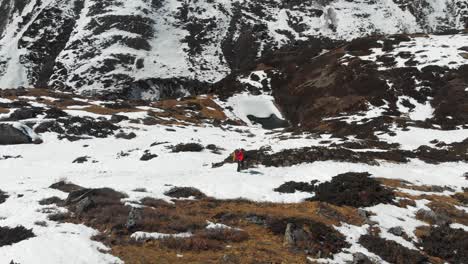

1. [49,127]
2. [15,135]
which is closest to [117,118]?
[49,127]

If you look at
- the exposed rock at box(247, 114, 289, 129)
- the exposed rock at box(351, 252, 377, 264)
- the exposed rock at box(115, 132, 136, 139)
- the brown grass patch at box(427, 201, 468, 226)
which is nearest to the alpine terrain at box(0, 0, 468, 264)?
the exposed rock at box(351, 252, 377, 264)

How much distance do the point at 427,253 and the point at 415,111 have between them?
59193mm

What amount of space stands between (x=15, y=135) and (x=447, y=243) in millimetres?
40529

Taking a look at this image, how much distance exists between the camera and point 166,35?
591 feet

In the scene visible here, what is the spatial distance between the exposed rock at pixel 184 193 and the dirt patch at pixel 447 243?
10.6 m

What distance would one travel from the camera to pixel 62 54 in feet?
565

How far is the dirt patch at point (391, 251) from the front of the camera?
1605 cm

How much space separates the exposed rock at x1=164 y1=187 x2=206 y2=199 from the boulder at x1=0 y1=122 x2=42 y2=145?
27879mm

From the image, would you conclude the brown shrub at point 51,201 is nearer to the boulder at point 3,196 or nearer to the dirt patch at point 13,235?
the boulder at point 3,196

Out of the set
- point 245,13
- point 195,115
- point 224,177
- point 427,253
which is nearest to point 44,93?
point 195,115

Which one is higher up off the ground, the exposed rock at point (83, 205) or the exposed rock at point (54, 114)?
the exposed rock at point (54, 114)

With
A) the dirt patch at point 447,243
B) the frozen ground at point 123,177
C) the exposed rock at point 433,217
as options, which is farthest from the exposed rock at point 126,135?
the dirt patch at point 447,243

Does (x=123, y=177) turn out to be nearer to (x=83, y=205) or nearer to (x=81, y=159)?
(x=83, y=205)

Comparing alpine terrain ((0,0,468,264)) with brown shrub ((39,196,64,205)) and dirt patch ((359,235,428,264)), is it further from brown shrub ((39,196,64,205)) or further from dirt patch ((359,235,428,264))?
brown shrub ((39,196,64,205))
